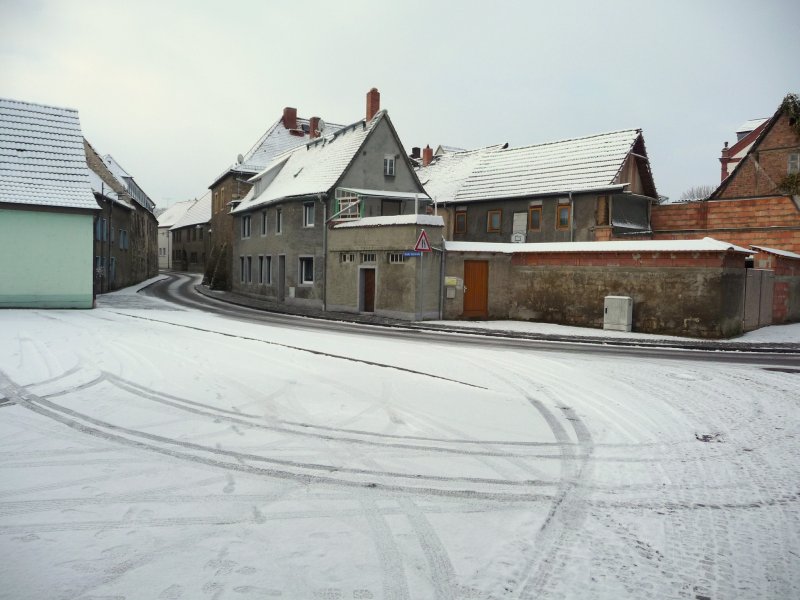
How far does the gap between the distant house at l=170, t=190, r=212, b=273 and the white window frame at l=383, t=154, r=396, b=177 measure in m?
40.1

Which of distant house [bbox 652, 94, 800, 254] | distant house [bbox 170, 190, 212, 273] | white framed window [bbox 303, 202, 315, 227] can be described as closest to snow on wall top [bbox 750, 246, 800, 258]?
distant house [bbox 652, 94, 800, 254]

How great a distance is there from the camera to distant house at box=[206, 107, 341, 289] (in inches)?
1716

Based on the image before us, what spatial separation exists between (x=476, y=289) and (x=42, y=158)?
18368 mm

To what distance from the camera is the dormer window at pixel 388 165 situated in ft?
102

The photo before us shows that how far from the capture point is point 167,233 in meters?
86.6

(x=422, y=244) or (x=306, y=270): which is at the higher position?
(x=422, y=244)

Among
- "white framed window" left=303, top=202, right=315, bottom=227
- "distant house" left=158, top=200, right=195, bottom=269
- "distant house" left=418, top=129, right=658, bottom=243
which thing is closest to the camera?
"distant house" left=418, top=129, right=658, bottom=243

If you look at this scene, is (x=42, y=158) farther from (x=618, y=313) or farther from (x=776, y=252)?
(x=776, y=252)

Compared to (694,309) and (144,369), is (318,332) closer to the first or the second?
(144,369)

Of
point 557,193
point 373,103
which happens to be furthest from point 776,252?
point 373,103

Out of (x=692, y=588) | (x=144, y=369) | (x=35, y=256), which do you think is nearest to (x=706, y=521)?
(x=692, y=588)

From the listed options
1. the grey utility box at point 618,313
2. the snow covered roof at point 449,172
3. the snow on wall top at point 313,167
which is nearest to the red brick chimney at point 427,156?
the snow covered roof at point 449,172

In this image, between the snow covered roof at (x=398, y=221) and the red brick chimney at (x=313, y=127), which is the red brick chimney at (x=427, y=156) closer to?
the red brick chimney at (x=313, y=127)

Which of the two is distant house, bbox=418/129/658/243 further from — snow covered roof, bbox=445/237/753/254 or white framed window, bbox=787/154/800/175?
white framed window, bbox=787/154/800/175
